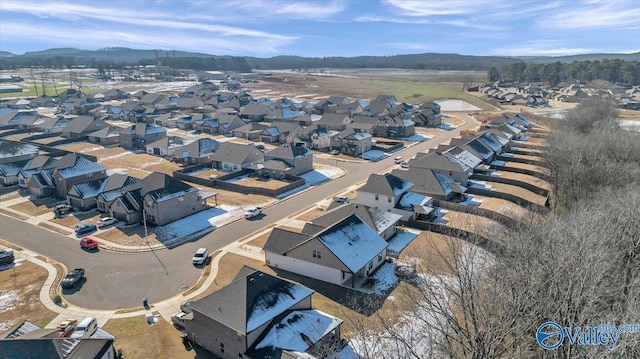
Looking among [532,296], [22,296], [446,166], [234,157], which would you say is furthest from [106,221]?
[446,166]

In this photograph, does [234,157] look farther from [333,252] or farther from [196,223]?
[333,252]

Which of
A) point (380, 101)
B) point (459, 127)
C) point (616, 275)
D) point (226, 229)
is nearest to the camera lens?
point (616, 275)

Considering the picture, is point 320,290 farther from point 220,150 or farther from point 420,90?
point 420,90

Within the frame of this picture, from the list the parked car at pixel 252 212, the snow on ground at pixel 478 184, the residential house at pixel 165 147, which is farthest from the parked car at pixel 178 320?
the residential house at pixel 165 147

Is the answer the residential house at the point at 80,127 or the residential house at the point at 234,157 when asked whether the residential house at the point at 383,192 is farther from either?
the residential house at the point at 80,127

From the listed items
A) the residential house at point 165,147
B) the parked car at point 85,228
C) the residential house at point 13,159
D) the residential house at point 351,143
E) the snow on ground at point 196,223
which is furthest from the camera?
the residential house at point 351,143

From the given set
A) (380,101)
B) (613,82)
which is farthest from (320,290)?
(613,82)
